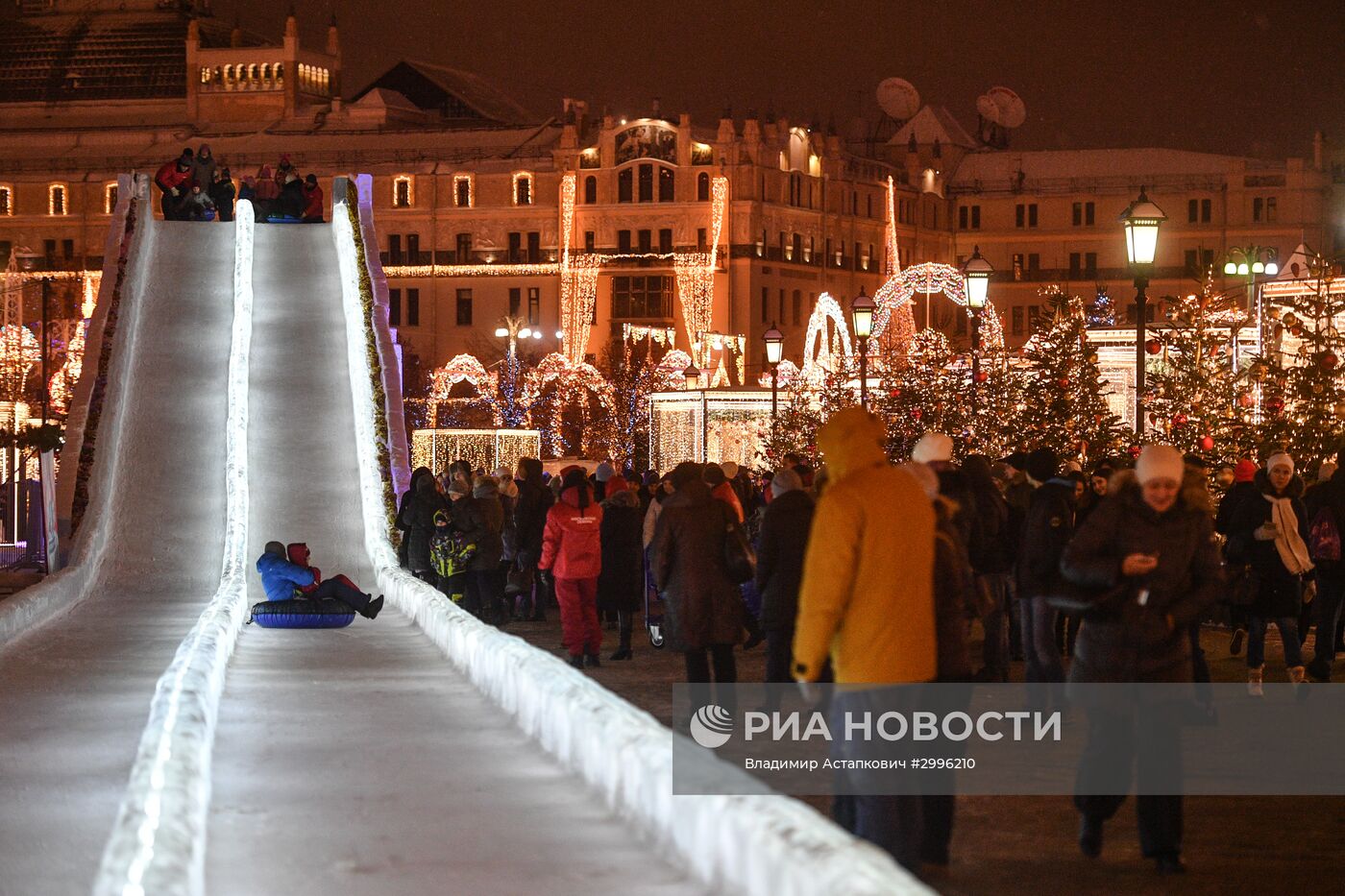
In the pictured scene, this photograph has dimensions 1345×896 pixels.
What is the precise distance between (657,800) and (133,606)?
12343 mm

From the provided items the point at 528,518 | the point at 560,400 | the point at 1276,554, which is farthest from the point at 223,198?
the point at 560,400

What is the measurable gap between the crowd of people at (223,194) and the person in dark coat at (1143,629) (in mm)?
27546

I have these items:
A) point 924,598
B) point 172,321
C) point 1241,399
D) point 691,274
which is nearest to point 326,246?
point 172,321

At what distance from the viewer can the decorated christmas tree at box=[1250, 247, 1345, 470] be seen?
1886cm

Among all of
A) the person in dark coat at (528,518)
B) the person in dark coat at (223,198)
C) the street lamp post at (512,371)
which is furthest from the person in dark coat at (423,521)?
the street lamp post at (512,371)

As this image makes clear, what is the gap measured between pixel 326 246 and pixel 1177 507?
24.8 metres

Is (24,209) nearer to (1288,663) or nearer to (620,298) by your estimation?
(620,298)

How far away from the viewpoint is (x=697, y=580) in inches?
489

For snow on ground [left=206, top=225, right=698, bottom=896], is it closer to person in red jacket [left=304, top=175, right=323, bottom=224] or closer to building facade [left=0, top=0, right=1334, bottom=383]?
person in red jacket [left=304, top=175, right=323, bottom=224]

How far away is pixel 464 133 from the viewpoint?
102 m

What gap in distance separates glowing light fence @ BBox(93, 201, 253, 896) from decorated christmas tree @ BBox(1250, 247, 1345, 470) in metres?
8.48

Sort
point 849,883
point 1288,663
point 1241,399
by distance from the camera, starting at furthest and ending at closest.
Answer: point 1241,399 → point 1288,663 → point 849,883

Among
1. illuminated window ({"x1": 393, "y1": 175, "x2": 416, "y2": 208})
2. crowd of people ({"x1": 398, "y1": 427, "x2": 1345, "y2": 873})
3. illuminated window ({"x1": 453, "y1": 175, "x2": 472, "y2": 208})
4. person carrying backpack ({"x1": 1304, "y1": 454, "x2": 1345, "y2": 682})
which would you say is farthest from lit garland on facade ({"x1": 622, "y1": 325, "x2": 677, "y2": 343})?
person carrying backpack ({"x1": 1304, "y1": 454, "x2": 1345, "y2": 682})

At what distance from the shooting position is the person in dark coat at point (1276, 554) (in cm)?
1401
